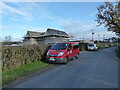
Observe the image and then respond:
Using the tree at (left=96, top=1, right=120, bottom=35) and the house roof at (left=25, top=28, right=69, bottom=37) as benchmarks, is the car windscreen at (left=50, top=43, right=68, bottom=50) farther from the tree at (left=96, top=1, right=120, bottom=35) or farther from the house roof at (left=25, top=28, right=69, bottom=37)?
the house roof at (left=25, top=28, right=69, bottom=37)

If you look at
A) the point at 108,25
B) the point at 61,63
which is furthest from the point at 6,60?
the point at 108,25

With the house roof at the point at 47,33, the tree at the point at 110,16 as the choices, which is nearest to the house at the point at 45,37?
the house roof at the point at 47,33

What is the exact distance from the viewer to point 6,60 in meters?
6.31

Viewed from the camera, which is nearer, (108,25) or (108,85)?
(108,85)

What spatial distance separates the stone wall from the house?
95.1 ft

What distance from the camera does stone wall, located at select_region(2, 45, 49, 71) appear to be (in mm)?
6312

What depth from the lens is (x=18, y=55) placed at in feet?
24.1

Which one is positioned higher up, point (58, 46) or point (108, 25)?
point (108, 25)

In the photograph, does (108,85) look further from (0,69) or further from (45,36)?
(45,36)

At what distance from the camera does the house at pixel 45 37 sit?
40191 mm

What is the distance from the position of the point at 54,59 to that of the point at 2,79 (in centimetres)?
464

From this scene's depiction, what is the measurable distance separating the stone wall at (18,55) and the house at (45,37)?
95.1 feet

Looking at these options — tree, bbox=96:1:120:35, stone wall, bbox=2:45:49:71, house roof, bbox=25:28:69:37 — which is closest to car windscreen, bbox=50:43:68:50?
stone wall, bbox=2:45:49:71

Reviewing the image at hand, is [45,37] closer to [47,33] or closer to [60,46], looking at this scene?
[47,33]
